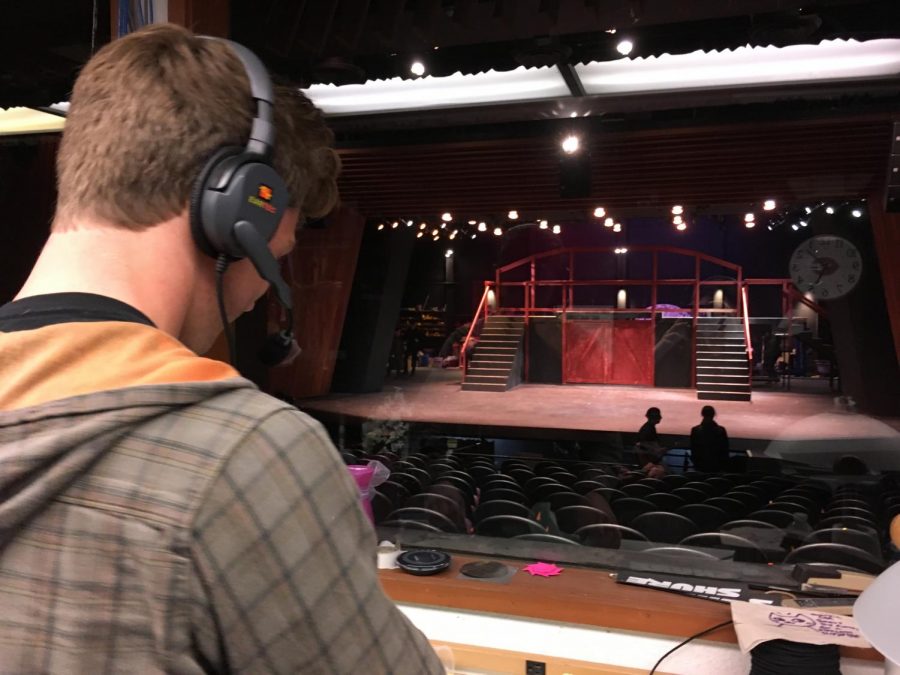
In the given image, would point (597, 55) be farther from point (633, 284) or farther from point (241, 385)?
point (633, 284)

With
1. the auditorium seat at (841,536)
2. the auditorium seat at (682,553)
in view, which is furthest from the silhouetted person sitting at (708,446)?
the auditorium seat at (682,553)

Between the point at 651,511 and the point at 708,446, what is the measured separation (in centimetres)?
274

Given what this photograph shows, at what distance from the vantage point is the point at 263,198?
0.75m

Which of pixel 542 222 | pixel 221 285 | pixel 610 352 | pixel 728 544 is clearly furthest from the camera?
pixel 610 352

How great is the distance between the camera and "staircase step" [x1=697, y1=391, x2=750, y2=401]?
33.0ft

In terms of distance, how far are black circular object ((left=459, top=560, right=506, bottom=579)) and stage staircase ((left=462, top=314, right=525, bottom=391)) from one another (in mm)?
5946

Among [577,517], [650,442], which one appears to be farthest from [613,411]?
[577,517]

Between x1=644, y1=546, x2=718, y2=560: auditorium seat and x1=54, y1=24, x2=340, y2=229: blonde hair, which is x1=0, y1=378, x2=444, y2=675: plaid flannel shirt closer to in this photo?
x1=54, y1=24, x2=340, y2=229: blonde hair

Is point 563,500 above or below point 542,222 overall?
below

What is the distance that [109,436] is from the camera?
455 mm

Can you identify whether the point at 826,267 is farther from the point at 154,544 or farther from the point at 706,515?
the point at 154,544

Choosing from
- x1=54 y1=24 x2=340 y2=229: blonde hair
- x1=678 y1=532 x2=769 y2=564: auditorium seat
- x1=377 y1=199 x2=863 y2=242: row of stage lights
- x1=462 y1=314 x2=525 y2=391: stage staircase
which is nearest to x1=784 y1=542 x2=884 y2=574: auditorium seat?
x1=678 y1=532 x2=769 y2=564: auditorium seat

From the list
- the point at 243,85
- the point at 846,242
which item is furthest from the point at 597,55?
the point at 846,242

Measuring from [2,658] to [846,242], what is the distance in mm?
8769
